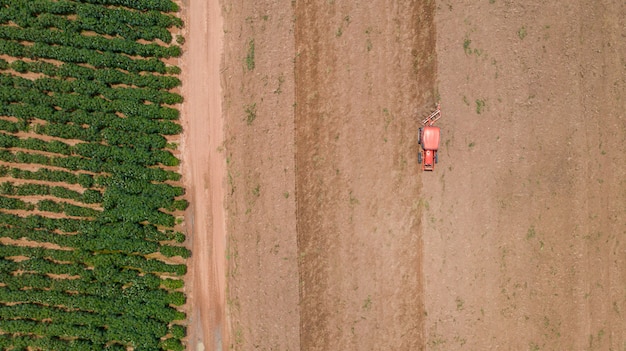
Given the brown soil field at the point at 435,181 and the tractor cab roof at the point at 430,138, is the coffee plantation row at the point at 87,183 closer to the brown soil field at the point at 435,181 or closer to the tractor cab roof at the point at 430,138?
the brown soil field at the point at 435,181

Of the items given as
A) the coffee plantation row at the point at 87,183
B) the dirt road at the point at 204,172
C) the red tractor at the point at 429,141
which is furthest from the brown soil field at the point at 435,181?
the coffee plantation row at the point at 87,183

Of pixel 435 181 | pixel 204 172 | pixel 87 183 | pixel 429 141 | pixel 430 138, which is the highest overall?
pixel 430 138

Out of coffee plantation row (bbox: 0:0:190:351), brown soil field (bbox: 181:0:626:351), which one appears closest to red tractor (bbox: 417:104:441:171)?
brown soil field (bbox: 181:0:626:351)

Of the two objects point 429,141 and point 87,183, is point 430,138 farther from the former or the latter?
point 87,183

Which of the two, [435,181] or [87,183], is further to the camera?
[87,183]

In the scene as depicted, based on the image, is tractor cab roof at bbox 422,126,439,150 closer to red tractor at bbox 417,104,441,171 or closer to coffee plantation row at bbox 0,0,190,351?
red tractor at bbox 417,104,441,171

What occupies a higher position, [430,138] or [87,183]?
[430,138]

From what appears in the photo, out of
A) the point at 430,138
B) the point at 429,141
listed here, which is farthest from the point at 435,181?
the point at 430,138
